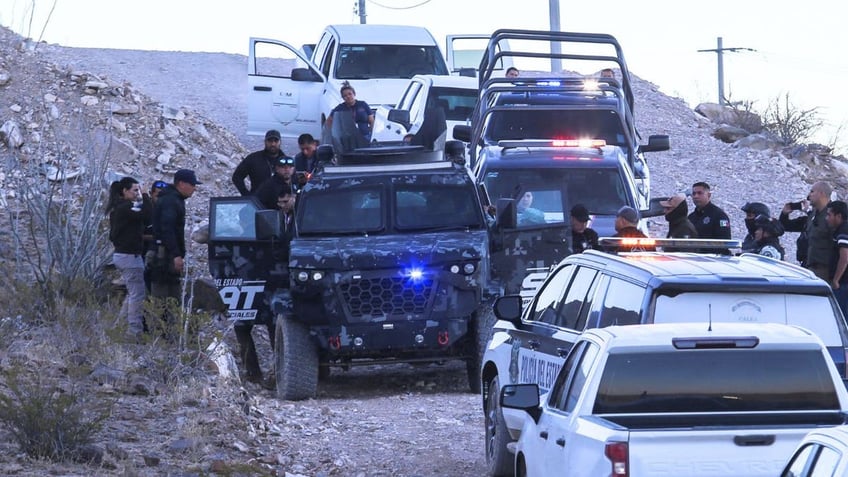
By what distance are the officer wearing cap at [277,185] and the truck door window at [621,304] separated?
26.7 ft

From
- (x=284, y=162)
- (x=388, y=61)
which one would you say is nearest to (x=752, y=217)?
(x=284, y=162)

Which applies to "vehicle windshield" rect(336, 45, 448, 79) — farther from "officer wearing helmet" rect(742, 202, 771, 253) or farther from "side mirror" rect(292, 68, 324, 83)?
"officer wearing helmet" rect(742, 202, 771, 253)

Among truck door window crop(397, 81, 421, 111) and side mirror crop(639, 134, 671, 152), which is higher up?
truck door window crop(397, 81, 421, 111)

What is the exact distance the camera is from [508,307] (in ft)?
29.0

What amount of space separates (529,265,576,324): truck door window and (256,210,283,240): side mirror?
15.4ft

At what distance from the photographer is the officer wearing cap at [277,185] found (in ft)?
51.2

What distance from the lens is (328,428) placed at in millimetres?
11375

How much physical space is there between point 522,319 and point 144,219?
619cm

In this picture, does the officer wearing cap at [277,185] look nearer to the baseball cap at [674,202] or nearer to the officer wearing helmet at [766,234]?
the baseball cap at [674,202]

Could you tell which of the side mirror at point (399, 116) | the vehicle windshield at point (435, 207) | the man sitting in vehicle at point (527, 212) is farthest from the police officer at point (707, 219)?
the side mirror at point (399, 116)

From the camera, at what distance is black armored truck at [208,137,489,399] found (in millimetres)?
12648

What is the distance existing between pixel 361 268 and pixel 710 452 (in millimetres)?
7263

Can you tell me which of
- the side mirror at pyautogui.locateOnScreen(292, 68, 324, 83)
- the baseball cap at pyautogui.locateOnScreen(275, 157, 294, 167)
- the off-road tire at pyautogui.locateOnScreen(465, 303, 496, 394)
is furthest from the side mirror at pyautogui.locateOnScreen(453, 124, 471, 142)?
the off-road tire at pyautogui.locateOnScreen(465, 303, 496, 394)

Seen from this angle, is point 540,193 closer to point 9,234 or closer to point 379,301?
point 379,301
